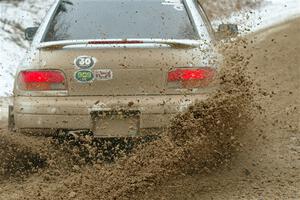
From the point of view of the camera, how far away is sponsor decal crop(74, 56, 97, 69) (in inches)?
219

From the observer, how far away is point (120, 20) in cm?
634

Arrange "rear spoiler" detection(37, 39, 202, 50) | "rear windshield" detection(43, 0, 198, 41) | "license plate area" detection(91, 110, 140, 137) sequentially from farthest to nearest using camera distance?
"rear windshield" detection(43, 0, 198, 41) → "rear spoiler" detection(37, 39, 202, 50) → "license plate area" detection(91, 110, 140, 137)

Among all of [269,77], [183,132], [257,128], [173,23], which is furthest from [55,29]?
[269,77]

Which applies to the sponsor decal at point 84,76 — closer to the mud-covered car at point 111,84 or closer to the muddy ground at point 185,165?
the mud-covered car at point 111,84

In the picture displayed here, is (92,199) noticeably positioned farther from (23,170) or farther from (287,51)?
(287,51)

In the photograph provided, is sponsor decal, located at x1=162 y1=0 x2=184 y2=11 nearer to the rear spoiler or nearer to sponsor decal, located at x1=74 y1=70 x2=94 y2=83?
the rear spoiler

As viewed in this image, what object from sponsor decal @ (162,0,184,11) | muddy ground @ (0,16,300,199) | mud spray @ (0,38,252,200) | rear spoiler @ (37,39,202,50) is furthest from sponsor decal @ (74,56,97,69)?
sponsor decal @ (162,0,184,11)

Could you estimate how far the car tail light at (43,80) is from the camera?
5.61m

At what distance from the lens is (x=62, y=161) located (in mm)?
5812

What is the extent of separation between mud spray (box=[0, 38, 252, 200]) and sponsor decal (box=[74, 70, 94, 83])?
492 millimetres

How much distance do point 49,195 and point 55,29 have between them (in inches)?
70.0

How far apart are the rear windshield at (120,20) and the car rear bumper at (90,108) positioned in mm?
718

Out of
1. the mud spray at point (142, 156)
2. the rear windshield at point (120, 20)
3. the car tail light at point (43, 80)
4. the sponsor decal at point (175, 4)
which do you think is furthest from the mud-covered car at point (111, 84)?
the sponsor decal at point (175, 4)

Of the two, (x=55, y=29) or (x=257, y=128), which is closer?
(x=55, y=29)
